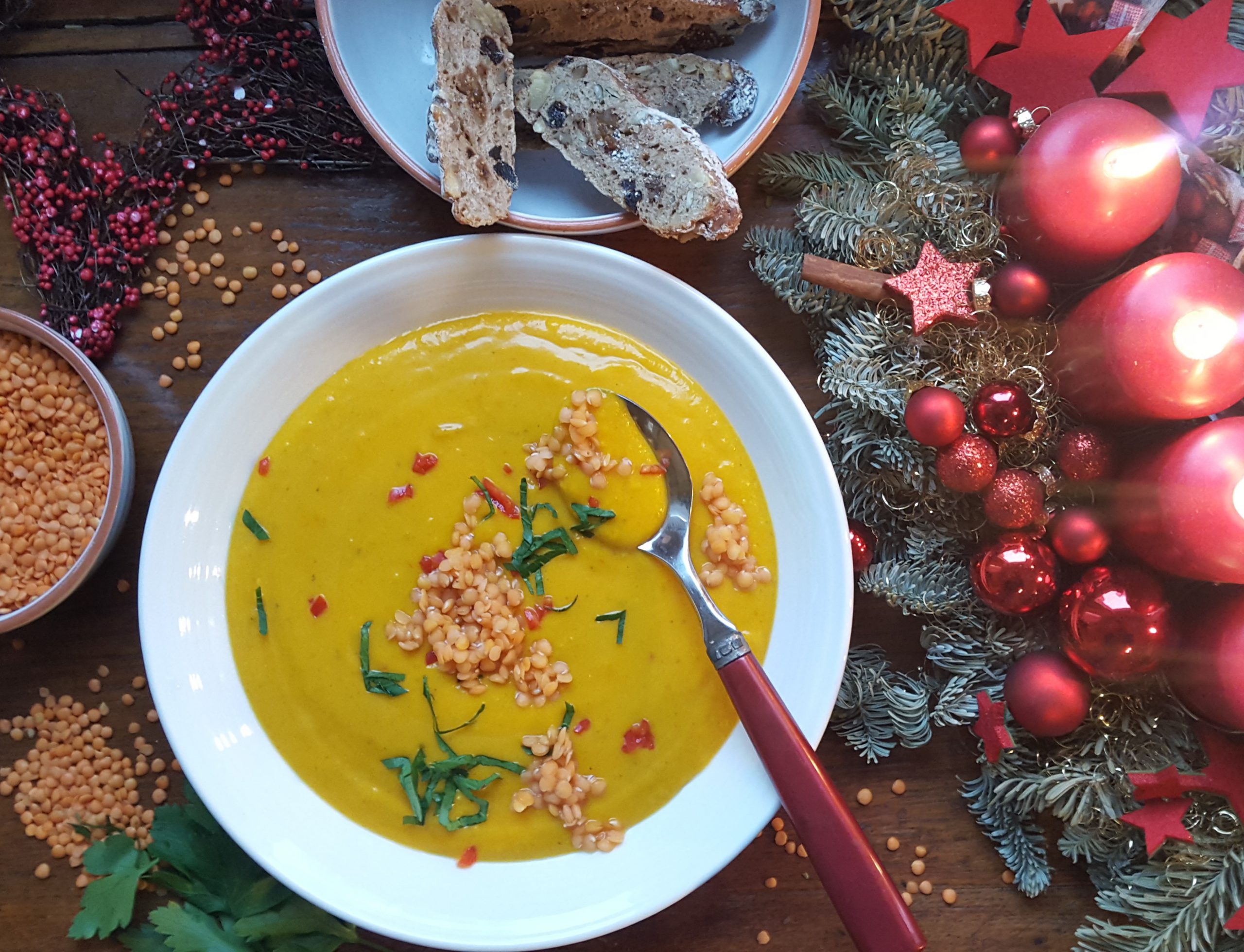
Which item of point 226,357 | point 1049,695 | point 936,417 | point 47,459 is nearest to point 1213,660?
point 1049,695

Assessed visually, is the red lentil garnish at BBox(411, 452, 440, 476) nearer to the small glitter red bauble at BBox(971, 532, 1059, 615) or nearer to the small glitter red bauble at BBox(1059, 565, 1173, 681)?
the small glitter red bauble at BBox(971, 532, 1059, 615)

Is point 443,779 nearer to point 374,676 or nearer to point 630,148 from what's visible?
point 374,676

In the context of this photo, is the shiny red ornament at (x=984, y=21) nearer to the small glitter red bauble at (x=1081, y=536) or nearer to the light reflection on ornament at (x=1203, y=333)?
the light reflection on ornament at (x=1203, y=333)

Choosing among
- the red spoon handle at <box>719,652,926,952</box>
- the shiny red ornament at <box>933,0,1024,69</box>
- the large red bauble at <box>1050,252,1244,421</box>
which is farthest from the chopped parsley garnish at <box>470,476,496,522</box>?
the shiny red ornament at <box>933,0,1024,69</box>

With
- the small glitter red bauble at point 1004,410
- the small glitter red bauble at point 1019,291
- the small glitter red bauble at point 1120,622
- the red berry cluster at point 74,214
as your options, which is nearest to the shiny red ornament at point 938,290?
the small glitter red bauble at point 1019,291

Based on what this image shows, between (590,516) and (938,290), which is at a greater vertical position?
(938,290)

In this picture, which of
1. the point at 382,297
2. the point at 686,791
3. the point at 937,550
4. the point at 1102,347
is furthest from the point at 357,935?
the point at 1102,347

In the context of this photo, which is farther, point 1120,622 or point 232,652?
point 232,652

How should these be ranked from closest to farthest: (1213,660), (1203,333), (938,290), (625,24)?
(1203,333)
(1213,660)
(938,290)
(625,24)
